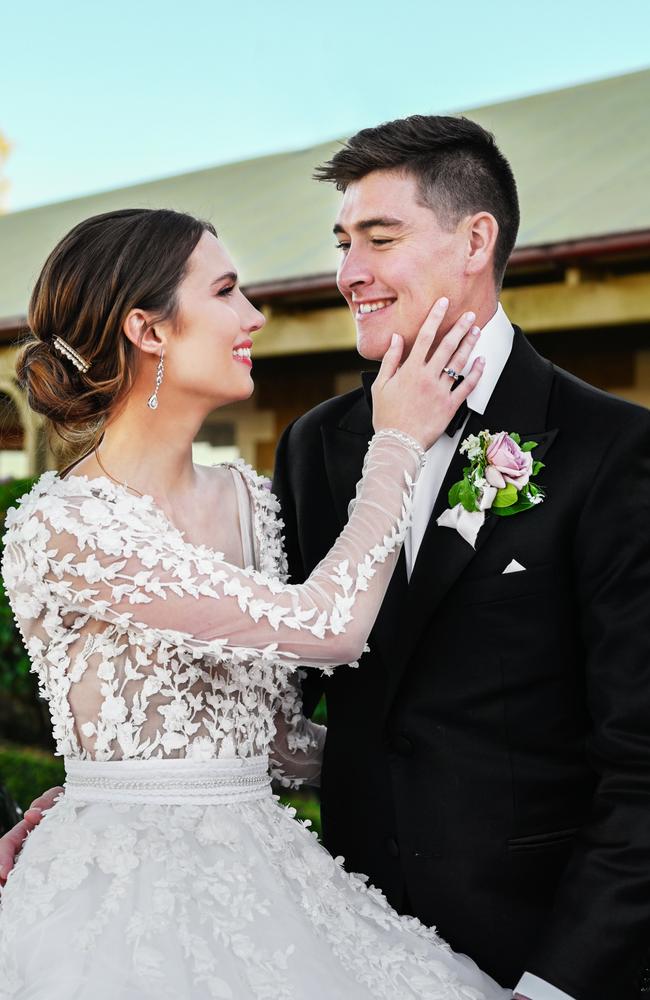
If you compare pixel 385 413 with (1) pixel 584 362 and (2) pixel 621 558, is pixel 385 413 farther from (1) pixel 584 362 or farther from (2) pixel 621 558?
(1) pixel 584 362

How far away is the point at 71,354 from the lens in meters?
2.69

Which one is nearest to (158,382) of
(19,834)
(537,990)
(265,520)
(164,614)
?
(265,520)

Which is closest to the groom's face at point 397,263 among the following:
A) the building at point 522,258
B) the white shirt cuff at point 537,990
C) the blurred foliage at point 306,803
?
the white shirt cuff at point 537,990

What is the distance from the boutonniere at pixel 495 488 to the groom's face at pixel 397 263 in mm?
417

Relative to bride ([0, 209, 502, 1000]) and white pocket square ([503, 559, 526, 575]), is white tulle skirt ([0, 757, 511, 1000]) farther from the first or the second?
white pocket square ([503, 559, 526, 575])

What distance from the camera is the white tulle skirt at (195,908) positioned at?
212 cm

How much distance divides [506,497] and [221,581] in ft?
2.12

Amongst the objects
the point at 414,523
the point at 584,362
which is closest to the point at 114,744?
the point at 414,523

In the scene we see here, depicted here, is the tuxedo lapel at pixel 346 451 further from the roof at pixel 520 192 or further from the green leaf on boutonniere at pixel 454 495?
the roof at pixel 520 192

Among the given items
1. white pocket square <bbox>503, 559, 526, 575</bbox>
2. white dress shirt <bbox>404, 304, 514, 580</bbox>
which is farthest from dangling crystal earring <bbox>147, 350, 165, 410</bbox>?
white pocket square <bbox>503, 559, 526, 575</bbox>

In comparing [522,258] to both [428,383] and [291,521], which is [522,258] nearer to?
[291,521]

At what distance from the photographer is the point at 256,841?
8.09ft

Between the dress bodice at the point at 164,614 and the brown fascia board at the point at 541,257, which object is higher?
the brown fascia board at the point at 541,257

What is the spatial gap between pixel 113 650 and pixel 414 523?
764mm
